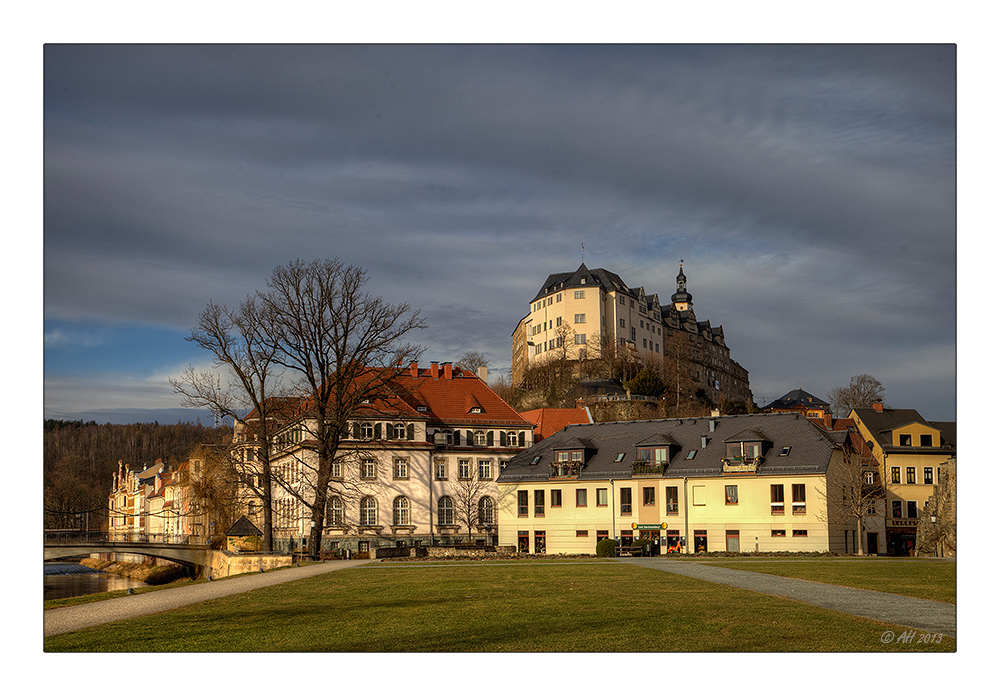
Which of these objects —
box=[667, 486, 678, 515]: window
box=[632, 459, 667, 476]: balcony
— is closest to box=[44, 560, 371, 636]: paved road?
box=[667, 486, 678, 515]: window

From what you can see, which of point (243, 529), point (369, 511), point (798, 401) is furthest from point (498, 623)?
point (798, 401)

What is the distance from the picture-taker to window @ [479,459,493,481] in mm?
54688

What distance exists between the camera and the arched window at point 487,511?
5325 cm

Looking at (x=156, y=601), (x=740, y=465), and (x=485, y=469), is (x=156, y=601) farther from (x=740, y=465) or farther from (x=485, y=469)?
(x=485, y=469)

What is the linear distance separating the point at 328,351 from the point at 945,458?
24732 mm

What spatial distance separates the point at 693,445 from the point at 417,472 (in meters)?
16.1

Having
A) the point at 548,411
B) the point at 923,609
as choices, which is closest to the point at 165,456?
the point at 548,411

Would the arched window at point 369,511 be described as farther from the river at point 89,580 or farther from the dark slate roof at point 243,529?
the dark slate roof at point 243,529

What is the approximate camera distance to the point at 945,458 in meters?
34.6

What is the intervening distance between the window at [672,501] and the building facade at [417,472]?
11.0 metres

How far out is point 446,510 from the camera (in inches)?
2093

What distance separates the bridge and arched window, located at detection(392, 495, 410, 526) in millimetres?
10921

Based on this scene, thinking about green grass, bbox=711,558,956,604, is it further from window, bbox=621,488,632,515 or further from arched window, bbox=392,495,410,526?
arched window, bbox=392,495,410,526

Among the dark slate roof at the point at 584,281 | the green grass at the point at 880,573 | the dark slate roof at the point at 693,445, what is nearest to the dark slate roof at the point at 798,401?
the dark slate roof at the point at 584,281
